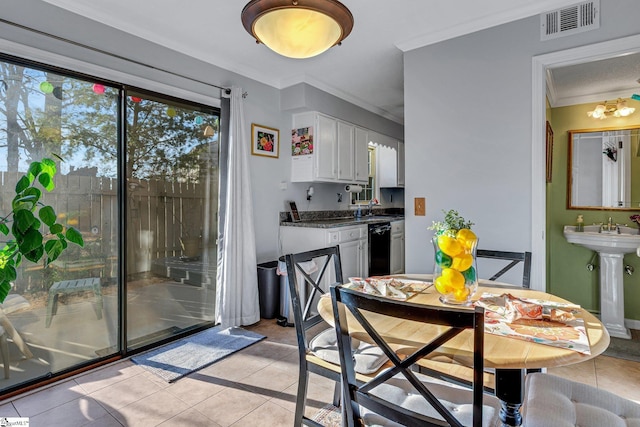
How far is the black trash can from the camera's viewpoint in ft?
11.2

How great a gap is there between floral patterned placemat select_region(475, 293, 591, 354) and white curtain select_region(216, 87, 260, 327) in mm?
2274

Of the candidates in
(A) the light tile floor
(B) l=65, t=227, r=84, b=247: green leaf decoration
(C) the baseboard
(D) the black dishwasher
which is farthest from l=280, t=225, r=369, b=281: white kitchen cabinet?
(C) the baseboard

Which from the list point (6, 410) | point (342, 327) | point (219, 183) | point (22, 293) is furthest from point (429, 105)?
point (6, 410)

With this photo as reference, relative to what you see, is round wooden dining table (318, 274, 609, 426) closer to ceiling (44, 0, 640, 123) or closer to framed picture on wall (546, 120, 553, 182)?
ceiling (44, 0, 640, 123)

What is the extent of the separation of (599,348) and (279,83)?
11.7 feet

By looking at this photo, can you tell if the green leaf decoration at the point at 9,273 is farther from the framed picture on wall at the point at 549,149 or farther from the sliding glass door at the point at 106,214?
the framed picture on wall at the point at 549,149

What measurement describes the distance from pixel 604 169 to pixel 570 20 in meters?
1.69

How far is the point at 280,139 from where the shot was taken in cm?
386

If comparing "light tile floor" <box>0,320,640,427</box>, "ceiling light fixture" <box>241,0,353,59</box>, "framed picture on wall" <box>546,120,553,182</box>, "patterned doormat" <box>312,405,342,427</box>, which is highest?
"ceiling light fixture" <box>241,0,353,59</box>

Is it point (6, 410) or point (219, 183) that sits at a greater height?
point (219, 183)

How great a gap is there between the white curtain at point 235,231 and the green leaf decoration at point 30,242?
1395mm

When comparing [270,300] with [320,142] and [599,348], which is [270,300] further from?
[599,348]

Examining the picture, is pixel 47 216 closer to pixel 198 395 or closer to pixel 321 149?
pixel 198 395

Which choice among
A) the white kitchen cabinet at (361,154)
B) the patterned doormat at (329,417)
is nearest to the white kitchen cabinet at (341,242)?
the white kitchen cabinet at (361,154)
